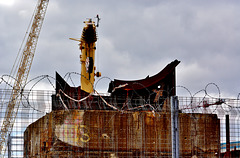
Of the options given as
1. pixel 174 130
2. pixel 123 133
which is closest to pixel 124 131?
pixel 123 133

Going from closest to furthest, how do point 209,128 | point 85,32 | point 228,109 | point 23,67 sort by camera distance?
point 228,109
point 209,128
point 85,32
point 23,67

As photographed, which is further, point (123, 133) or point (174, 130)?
point (123, 133)

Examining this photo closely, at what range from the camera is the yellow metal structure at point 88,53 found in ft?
75.8

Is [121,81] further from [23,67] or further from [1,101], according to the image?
[23,67]

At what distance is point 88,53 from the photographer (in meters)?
24.4

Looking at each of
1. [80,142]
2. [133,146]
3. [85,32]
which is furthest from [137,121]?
[85,32]

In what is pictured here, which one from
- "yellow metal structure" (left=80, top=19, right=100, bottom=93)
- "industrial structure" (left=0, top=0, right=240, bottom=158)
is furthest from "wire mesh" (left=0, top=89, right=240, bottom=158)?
"yellow metal structure" (left=80, top=19, right=100, bottom=93)

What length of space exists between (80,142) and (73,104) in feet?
8.96

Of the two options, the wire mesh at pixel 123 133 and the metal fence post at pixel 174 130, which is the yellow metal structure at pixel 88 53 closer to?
the wire mesh at pixel 123 133

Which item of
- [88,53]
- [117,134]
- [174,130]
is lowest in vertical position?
[117,134]

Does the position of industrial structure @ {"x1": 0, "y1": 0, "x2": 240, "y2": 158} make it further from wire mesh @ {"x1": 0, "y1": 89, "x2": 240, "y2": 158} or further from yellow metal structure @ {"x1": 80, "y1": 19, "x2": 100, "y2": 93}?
yellow metal structure @ {"x1": 80, "y1": 19, "x2": 100, "y2": 93}

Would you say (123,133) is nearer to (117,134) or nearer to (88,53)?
(117,134)

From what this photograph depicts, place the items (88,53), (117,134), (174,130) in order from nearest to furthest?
1. (174,130)
2. (117,134)
3. (88,53)

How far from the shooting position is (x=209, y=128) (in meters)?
18.3
